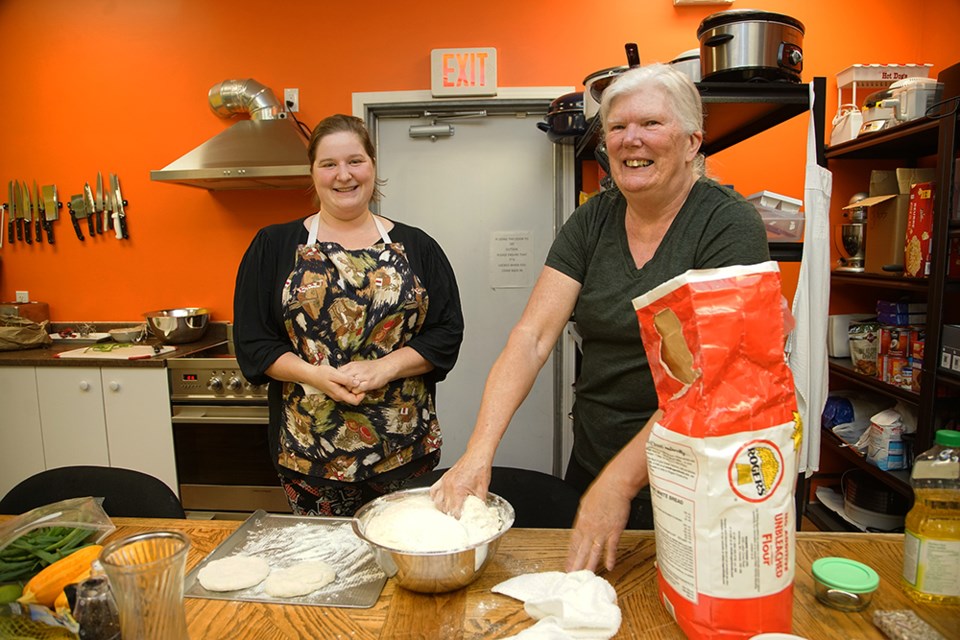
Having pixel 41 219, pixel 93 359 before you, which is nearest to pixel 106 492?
pixel 93 359

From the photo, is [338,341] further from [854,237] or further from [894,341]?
[854,237]

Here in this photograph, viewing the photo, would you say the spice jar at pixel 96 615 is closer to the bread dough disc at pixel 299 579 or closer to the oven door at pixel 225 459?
the bread dough disc at pixel 299 579

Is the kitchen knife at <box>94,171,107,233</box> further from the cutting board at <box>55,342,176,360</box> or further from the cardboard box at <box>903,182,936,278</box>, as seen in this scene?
the cardboard box at <box>903,182,936,278</box>

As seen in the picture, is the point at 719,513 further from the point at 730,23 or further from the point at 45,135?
the point at 45,135

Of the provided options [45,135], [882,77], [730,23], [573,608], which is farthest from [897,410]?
[45,135]

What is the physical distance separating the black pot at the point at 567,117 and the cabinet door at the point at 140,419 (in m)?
1.96

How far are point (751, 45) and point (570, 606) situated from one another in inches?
65.4

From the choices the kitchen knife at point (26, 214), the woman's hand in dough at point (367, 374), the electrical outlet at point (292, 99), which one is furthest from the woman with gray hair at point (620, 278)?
the kitchen knife at point (26, 214)

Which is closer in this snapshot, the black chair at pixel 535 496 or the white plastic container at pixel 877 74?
the black chair at pixel 535 496

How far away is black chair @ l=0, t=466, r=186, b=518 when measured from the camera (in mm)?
1354

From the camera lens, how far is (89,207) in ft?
10.6

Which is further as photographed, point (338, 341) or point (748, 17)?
point (748, 17)

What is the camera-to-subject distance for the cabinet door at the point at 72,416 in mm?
2715

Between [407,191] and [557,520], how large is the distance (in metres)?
2.21
